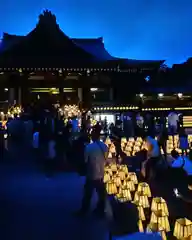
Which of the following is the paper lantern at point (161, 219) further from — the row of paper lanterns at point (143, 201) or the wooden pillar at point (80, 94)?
the wooden pillar at point (80, 94)

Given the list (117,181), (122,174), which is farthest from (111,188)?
(122,174)

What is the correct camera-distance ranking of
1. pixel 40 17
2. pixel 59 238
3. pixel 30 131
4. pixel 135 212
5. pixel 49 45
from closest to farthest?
pixel 59 238, pixel 135 212, pixel 30 131, pixel 49 45, pixel 40 17

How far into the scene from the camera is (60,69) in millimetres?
18859

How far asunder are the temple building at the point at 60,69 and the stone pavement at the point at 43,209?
381 inches

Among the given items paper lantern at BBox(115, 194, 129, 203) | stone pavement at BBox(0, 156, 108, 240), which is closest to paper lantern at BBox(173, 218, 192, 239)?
stone pavement at BBox(0, 156, 108, 240)

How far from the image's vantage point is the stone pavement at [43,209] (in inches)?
227

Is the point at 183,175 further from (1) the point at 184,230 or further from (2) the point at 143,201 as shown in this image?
(1) the point at 184,230

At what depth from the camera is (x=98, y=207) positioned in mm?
6555

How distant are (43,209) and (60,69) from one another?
12.8m

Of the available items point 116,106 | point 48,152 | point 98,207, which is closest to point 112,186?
point 98,207

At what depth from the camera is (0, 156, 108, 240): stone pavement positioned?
5.77 m

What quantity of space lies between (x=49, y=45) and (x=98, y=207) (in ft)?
52.7

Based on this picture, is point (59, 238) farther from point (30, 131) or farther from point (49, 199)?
point (30, 131)

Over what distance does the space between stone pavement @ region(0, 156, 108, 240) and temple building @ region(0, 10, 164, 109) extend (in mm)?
9684
